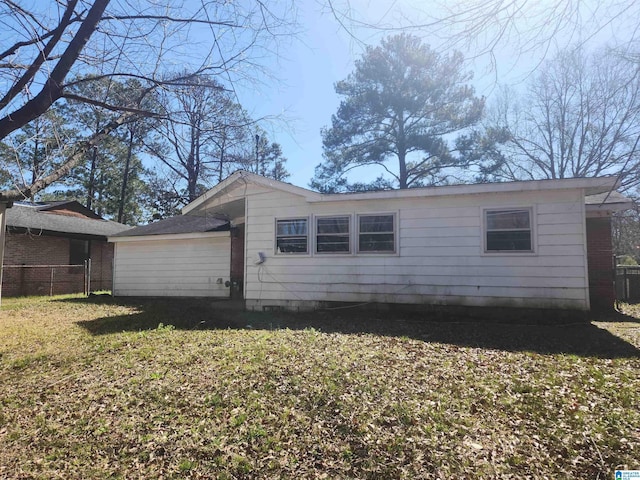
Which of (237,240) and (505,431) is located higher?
(237,240)

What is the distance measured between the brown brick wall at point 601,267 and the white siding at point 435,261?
117 inches

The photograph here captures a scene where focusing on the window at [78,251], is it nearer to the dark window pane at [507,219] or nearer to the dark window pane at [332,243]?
the dark window pane at [332,243]

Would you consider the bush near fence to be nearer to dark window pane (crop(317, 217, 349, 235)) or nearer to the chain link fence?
dark window pane (crop(317, 217, 349, 235))

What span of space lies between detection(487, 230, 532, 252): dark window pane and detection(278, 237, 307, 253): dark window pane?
438 cm

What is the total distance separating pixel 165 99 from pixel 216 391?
4.17 metres

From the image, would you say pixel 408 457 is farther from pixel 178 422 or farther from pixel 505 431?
pixel 178 422

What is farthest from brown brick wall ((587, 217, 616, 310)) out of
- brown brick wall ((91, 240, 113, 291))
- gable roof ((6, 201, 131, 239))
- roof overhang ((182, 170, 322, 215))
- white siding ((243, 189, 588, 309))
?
brown brick wall ((91, 240, 113, 291))

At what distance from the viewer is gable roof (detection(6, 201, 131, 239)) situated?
15.3 metres

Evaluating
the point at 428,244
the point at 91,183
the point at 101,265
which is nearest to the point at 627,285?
the point at 428,244

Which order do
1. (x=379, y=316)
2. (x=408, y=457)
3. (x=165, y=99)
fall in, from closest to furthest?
1. (x=408, y=457)
2. (x=165, y=99)
3. (x=379, y=316)

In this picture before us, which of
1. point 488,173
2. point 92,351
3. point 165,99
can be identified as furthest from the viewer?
point 488,173

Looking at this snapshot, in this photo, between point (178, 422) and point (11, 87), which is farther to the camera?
point (11, 87)

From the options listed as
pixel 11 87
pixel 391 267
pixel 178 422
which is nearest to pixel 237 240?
pixel 391 267

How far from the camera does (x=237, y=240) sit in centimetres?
1270
